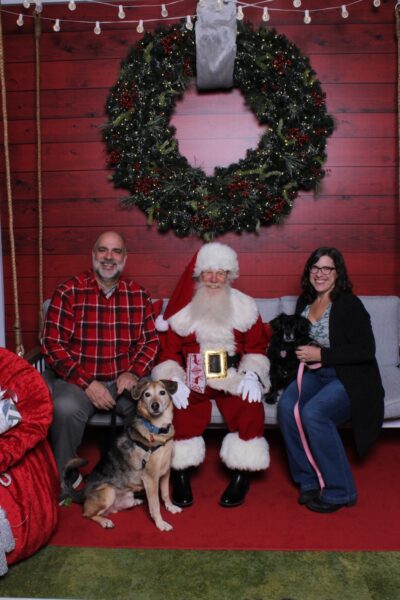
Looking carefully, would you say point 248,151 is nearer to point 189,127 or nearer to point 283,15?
point 189,127

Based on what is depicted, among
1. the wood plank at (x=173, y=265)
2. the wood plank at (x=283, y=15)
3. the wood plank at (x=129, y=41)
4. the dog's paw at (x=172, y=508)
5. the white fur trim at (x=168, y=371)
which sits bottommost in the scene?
the dog's paw at (x=172, y=508)

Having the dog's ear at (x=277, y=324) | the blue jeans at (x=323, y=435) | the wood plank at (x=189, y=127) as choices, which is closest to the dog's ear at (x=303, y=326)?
the dog's ear at (x=277, y=324)

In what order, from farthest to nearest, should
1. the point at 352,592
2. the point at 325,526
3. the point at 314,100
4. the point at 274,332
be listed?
the point at 314,100 < the point at 274,332 < the point at 325,526 < the point at 352,592

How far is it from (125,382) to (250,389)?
2.29 ft

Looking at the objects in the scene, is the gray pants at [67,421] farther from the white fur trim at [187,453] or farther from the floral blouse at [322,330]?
the floral blouse at [322,330]

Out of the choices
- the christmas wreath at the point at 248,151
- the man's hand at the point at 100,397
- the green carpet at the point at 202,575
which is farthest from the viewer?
the christmas wreath at the point at 248,151

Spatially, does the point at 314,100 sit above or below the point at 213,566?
above

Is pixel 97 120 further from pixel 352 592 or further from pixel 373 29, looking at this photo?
pixel 352 592

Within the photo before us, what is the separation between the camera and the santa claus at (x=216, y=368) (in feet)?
9.70

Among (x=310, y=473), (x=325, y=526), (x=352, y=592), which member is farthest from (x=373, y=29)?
(x=352, y=592)

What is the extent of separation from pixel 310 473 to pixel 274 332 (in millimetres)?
796

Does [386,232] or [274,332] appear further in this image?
[386,232]

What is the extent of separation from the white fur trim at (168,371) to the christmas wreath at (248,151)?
1.08 meters

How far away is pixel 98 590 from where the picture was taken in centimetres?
222
